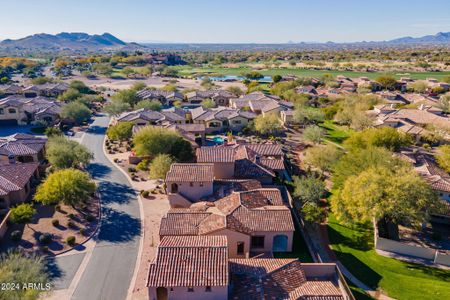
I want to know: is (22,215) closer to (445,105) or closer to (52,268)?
(52,268)

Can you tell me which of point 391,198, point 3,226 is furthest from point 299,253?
point 3,226

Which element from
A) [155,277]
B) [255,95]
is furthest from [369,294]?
[255,95]

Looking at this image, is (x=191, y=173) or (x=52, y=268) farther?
(x=191, y=173)

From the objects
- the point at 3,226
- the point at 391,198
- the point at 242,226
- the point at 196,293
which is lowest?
the point at 3,226

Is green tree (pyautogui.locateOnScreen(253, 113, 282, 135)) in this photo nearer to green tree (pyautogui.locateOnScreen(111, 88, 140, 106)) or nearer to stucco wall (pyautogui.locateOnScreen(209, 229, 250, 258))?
stucco wall (pyautogui.locateOnScreen(209, 229, 250, 258))

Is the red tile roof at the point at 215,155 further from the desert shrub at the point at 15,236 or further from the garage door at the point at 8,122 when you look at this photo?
the garage door at the point at 8,122

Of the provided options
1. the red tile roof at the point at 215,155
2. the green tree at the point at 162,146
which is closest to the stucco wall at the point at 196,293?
the red tile roof at the point at 215,155
